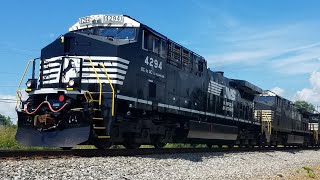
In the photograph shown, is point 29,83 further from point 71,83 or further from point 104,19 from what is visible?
point 104,19

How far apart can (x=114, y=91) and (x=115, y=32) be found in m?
2.27

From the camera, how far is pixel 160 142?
13242mm

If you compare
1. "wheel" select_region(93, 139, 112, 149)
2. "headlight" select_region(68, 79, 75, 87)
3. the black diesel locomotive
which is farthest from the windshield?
"wheel" select_region(93, 139, 112, 149)

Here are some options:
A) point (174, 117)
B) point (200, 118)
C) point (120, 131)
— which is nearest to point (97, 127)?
point (120, 131)

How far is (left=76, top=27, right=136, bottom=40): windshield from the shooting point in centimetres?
1158

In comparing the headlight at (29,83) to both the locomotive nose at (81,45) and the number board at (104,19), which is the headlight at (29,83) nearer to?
the locomotive nose at (81,45)

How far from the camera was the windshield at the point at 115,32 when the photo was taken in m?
11.6

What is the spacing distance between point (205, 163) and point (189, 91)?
3.99 m

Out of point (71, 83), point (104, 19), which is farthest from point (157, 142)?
point (104, 19)

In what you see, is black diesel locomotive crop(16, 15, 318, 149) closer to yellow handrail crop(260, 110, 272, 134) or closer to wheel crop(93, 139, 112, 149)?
wheel crop(93, 139, 112, 149)

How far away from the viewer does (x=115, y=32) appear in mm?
11773

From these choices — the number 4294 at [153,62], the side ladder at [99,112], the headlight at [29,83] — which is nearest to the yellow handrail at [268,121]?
the number 4294 at [153,62]

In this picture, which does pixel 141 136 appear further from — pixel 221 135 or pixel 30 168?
pixel 221 135

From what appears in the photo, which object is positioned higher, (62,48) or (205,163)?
(62,48)
